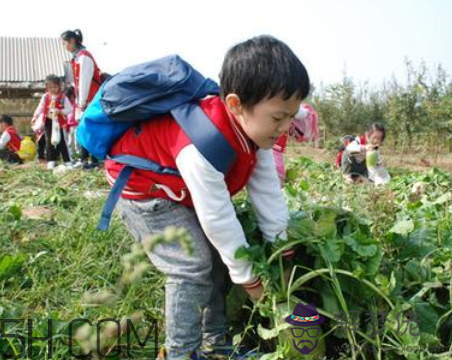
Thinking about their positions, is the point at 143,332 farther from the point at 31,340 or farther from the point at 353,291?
the point at 353,291

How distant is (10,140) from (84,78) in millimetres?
2545

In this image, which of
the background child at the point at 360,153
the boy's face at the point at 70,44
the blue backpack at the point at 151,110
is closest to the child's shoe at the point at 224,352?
the blue backpack at the point at 151,110

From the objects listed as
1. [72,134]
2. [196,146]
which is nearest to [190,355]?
[196,146]

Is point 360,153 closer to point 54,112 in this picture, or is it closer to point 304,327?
point 54,112

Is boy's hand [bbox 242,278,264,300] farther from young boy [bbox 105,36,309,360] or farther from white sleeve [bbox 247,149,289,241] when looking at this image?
white sleeve [bbox 247,149,289,241]

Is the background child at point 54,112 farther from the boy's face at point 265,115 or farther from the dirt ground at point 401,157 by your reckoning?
the boy's face at point 265,115

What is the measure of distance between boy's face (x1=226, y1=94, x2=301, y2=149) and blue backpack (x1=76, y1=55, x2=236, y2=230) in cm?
9

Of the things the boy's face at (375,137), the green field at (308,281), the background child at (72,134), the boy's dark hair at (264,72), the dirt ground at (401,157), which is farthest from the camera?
the dirt ground at (401,157)

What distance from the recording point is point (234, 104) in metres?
1.78

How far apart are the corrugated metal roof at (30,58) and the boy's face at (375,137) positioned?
38.3ft

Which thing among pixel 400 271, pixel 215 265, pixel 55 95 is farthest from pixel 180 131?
pixel 55 95

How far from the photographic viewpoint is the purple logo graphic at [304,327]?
72.3 inches

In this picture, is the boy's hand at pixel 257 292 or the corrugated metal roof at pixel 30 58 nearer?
the boy's hand at pixel 257 292

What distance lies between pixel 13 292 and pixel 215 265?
88cm
